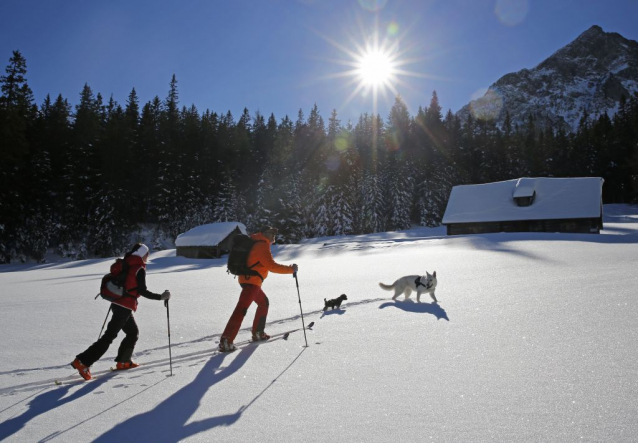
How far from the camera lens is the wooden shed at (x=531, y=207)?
112 feet

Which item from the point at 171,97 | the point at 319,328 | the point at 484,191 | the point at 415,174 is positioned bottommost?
the point at 319,328

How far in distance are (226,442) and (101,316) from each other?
7.43m

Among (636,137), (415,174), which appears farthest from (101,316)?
(636,137)

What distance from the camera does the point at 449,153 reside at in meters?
61.8

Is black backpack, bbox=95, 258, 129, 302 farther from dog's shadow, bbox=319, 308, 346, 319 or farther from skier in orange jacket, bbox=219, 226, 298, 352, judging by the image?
dog's shadow, bbox=319, 308, 346, 319

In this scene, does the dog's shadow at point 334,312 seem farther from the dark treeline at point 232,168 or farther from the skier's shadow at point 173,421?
the dark treeline at point 232,168

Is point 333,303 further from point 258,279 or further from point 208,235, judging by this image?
point 208,235

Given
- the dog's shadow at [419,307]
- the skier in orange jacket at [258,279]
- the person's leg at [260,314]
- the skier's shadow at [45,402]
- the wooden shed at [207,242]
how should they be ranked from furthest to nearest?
the wooden shed at [207,242] < the dog's shadow at [419,307] < the person's leg at [260,314] < the skier in orange jacket at [258,279] < the skier's shadow at [45,402]

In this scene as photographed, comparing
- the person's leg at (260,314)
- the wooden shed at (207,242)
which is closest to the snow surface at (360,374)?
the person's leg at (260,314)

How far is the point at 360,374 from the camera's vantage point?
4.44 metres

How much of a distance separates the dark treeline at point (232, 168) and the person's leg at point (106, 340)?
1571 inches

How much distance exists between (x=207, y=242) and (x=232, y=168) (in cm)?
2883

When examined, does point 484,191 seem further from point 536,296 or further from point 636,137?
point 636,137

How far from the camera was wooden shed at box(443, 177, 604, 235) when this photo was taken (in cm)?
3406
